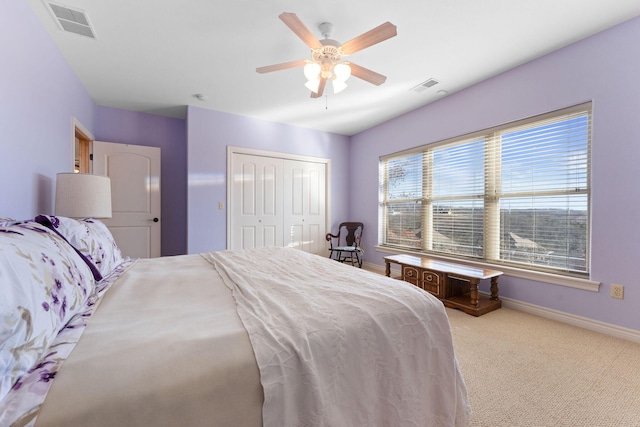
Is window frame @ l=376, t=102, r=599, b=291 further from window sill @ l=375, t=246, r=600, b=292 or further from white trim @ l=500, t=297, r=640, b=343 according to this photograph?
white trim @ l=500, t=297, r=640, b=343

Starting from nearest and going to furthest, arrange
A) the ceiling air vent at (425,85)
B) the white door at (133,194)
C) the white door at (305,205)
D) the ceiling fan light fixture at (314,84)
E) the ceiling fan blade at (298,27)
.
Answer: the ceiling fan blade at (298,27), the ceiling fan light fixture at (314,84), the ceiling air vent at (425,85), the white door at (133,194), the white door at (305,205)

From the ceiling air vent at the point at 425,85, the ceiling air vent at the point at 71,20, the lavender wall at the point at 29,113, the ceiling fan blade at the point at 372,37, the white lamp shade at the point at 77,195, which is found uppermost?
the ceiling air vent at the point at 425,85

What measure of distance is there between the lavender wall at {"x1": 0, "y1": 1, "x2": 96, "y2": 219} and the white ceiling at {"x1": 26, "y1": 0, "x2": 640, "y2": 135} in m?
0.23

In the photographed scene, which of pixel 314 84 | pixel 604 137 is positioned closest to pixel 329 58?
pixel 314 84

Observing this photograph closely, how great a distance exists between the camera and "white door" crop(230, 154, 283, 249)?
4137 millimetres

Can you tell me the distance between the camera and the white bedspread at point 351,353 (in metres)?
0.79

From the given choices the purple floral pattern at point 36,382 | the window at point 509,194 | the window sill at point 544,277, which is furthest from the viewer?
the window at point 509,194

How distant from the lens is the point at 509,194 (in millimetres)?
2941

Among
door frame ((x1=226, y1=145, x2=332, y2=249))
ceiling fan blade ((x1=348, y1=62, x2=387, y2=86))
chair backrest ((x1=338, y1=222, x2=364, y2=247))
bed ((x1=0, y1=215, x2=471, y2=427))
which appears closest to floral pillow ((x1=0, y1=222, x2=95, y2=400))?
bed ((x1=0, y1=215, x2=471, y2=427))

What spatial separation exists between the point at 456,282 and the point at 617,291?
4.16ft

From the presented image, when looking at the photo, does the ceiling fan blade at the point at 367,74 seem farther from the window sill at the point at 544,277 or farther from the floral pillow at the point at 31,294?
the window sill at the point at 544,277

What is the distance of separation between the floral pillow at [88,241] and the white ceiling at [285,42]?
172cm

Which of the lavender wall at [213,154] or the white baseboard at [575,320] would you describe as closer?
the white baseboard at [575,320]

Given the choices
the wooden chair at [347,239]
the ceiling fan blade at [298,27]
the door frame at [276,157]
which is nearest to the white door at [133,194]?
the door frame at [276,157]
